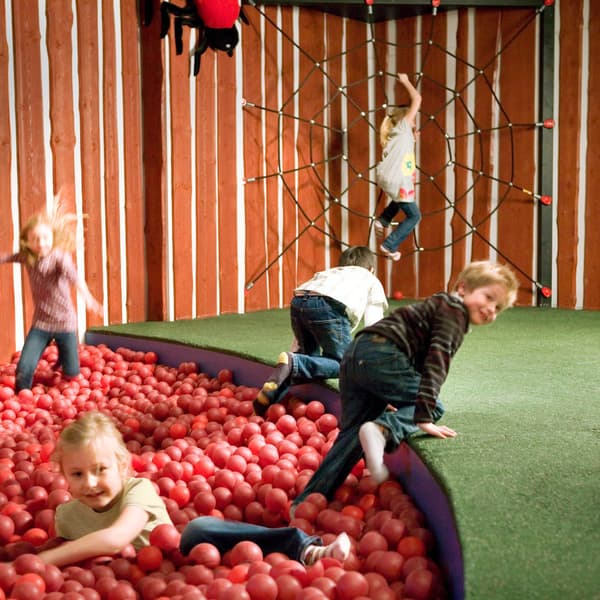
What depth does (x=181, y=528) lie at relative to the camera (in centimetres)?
257

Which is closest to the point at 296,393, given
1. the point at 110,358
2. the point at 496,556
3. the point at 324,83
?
the point at 110,358

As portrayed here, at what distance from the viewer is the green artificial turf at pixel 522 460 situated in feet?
5.41

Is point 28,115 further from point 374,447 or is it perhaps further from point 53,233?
point 374,447

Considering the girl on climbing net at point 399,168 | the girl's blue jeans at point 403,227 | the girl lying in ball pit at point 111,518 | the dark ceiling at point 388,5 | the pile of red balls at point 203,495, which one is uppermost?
the dark ceiling at point 388,5

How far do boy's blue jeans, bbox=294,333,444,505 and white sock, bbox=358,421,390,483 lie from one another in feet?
0.15

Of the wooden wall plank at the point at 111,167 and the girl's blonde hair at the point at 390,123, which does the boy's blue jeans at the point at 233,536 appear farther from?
the girl's blonde hair at the point at 390,123

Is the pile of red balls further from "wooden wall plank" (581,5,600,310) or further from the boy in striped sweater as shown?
"wooden wall plank" (581,5,600,310)

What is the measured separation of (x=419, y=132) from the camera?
624 cm

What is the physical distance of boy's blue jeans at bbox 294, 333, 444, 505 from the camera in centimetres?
260

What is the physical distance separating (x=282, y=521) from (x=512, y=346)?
2.10 m

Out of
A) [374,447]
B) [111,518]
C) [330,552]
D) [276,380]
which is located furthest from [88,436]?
[276,380]

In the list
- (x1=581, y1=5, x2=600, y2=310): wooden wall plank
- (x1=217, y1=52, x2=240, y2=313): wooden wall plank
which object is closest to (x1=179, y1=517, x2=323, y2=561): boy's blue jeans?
(x1=217, y1=52, x2=240, y2=313): wooden wall plank

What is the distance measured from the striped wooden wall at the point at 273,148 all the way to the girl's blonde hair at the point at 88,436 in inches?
113

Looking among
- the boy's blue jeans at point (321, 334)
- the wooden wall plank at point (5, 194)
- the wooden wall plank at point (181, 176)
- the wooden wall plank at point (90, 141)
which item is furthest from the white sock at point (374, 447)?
the wooden wall plank at point (181, 176)
